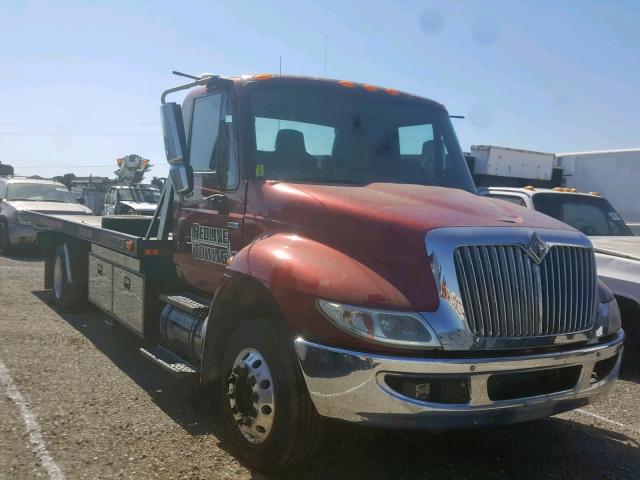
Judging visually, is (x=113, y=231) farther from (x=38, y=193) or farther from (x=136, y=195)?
(x=136, y=195)

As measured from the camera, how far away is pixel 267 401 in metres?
3.65

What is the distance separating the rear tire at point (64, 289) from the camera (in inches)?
323

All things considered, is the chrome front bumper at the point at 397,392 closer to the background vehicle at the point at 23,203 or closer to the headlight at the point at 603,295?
the headlight at the point at 603,295

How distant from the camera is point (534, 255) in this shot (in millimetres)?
3465

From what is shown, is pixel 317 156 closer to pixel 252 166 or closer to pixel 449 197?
pixel 252 166

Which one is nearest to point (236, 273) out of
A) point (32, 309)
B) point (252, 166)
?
point (252, 166)

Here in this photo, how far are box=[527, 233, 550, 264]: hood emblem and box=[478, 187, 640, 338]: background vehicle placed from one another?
9.76ft

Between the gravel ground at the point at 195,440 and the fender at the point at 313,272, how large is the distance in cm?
96

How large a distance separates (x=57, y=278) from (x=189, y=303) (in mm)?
4598

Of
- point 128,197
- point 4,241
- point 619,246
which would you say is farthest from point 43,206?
point 619,246

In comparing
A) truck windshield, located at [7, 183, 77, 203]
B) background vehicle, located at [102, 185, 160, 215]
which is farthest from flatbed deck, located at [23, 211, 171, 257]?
background vehicle, located at [102, 185, 160, 215]

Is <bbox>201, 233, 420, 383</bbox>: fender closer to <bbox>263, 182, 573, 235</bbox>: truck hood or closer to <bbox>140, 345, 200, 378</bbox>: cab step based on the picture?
<bbox>263, 182, 573, 235</bbox>: truck hood

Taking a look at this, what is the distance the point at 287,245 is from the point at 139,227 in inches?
171

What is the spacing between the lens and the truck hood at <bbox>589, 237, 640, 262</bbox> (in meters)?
6.26
